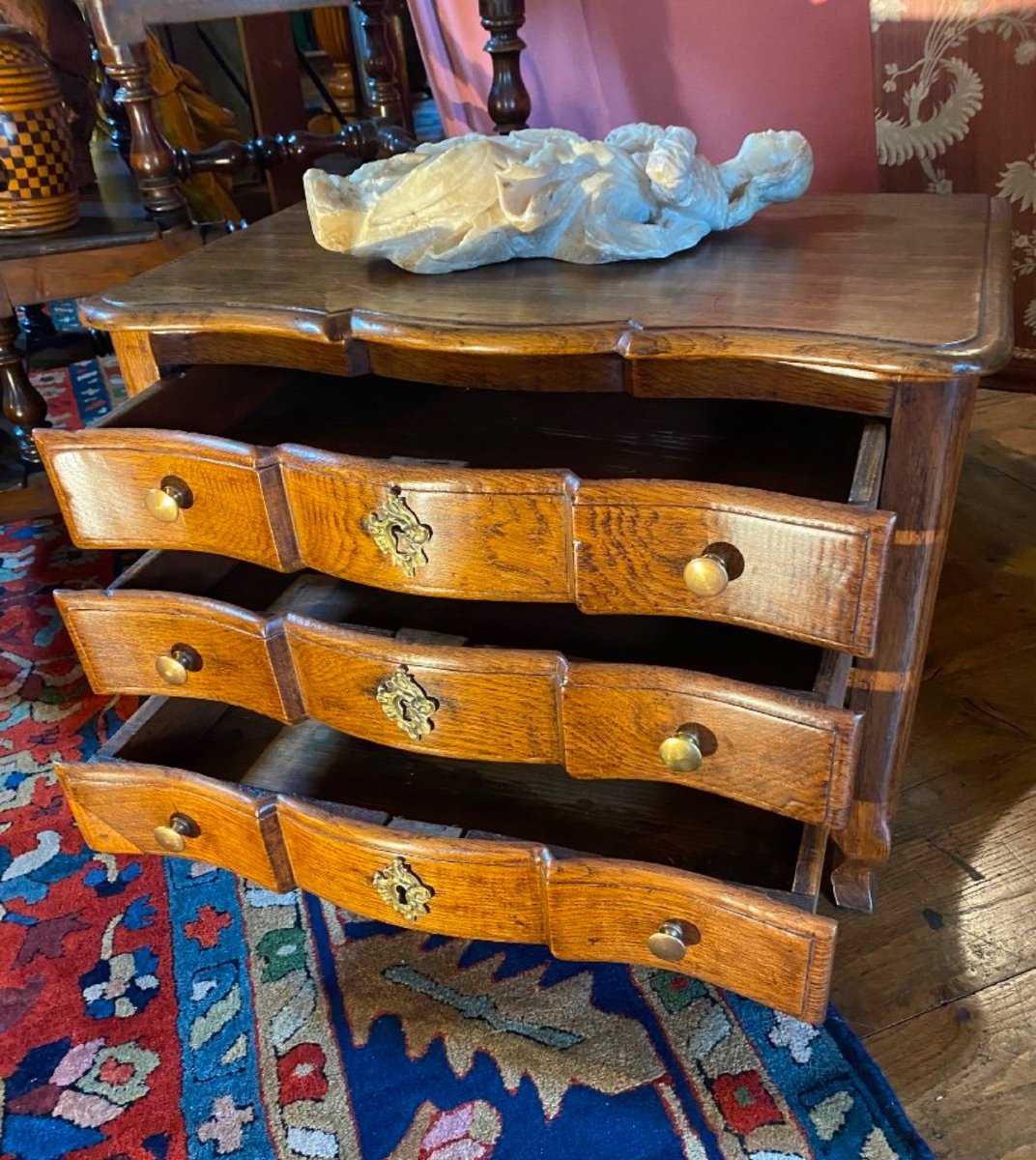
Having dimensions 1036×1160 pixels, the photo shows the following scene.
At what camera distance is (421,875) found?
2.37 ft

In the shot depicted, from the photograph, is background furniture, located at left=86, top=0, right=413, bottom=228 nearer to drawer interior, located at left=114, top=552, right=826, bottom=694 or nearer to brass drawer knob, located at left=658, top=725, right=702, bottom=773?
drawer interior, located at left=114, top=552, right=826, bottom=694

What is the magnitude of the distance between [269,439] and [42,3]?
1.10 meters

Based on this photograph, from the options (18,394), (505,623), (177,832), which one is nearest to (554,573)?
(505,623)

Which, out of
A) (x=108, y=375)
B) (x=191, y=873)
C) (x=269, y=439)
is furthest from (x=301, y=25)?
(x=191, y=873)

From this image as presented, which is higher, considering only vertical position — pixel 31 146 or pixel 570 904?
pixel 31 146

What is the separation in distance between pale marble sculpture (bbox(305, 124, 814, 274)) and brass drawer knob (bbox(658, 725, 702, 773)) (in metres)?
0.37

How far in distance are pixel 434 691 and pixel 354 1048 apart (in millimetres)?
291

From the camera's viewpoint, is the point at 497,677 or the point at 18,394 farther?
the point at 18,394

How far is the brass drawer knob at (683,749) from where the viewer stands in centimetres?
66

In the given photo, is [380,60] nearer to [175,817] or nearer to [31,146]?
[31,146]

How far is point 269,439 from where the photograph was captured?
86 centimetres

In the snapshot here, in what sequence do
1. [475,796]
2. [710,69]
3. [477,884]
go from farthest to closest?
[710,69], [475,796], [477,884]

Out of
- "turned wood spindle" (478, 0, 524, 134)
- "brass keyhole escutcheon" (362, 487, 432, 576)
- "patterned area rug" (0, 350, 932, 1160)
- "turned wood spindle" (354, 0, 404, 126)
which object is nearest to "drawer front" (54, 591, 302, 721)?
"brass keyhole escutcheon" (362, 487, 432, 576)

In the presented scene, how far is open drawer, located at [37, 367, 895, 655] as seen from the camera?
23.7 inches
